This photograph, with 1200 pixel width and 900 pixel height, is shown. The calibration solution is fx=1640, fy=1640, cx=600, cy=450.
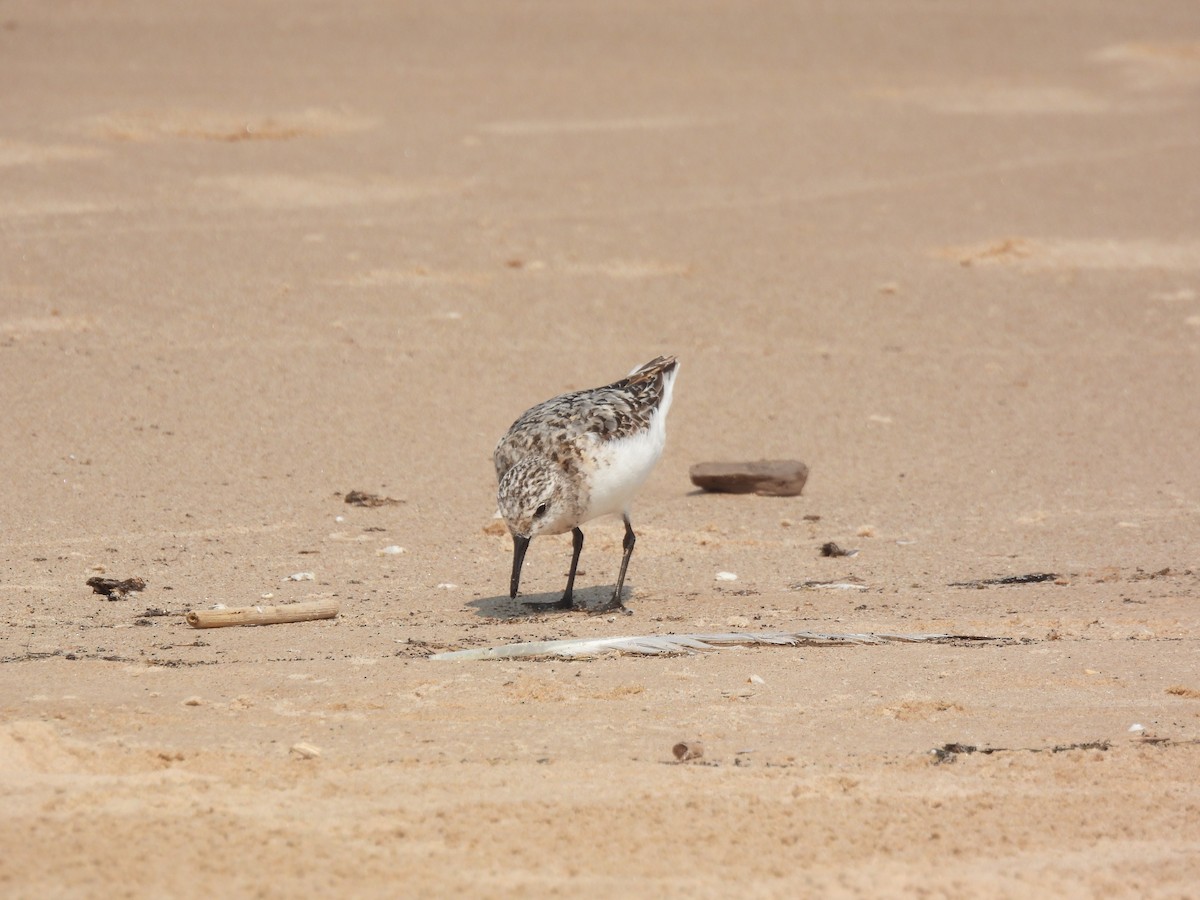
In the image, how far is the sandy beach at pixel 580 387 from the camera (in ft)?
16.1

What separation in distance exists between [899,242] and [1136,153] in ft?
20.7

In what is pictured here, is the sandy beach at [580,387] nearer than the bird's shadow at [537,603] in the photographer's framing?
Yes

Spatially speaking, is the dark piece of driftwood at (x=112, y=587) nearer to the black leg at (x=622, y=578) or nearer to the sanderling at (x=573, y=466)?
the sanderling at (x=573, y=466)

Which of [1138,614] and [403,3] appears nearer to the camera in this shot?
[1138,614]

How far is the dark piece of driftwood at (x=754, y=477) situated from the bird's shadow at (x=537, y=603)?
6.87 feet

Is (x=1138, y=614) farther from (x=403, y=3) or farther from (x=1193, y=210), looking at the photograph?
(x=403, y=3)

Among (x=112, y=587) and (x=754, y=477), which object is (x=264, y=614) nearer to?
(x=112, y=587)

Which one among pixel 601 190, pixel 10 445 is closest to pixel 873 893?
pixel 10 445

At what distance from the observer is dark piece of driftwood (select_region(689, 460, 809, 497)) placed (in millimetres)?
10906

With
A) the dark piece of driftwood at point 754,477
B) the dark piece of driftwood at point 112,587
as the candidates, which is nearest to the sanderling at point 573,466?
the dark piece of driftwood at point 112,587

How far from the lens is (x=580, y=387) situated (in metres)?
13.0

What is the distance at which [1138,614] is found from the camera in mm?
7809

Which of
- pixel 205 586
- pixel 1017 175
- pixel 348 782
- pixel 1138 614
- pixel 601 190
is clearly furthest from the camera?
pixel 1017 175

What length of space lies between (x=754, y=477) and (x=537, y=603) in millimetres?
2860
